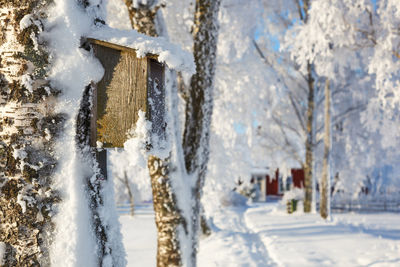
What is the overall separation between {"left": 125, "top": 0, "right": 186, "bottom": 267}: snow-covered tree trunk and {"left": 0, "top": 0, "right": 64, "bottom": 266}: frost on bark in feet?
8.21

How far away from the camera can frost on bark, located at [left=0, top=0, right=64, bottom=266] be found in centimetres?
166

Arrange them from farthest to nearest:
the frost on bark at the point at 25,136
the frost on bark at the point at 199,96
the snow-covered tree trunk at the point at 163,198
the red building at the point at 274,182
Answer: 1. the red building at the point at 274,182
2. the frost on bark at the point at 199,96
3. the snow-covered tree trunk at the point at 163,198
4. the frost on bark at the point at 25,136

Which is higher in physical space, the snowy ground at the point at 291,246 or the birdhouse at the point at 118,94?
the birdhouse at the point at 118,94

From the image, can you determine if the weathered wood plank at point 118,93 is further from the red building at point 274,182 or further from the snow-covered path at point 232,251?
the red building at point 274,182

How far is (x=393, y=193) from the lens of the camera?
2133 cm

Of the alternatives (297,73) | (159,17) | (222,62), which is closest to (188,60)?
(159,17)

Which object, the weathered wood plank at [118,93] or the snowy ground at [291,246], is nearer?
the weathered wood plank at [118,93]

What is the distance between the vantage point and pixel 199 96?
14.8 feet

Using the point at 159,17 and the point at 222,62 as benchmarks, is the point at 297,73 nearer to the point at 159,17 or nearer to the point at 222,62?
the point at 222,62

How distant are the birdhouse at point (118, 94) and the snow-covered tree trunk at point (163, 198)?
239cm

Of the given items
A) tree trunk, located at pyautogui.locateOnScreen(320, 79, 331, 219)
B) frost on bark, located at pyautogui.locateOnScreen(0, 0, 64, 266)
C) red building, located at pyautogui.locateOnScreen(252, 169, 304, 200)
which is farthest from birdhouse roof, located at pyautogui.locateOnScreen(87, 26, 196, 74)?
red building, located at pyautogui.locateOnScreen(252, 169, 304, 200)

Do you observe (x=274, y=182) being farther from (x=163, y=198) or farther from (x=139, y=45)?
(x=139, y=45)

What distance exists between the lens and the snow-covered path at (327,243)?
7.45 m

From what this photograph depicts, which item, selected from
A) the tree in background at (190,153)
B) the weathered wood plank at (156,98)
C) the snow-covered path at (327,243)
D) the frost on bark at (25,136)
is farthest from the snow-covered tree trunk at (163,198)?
the snow-covered path at (327,243)
